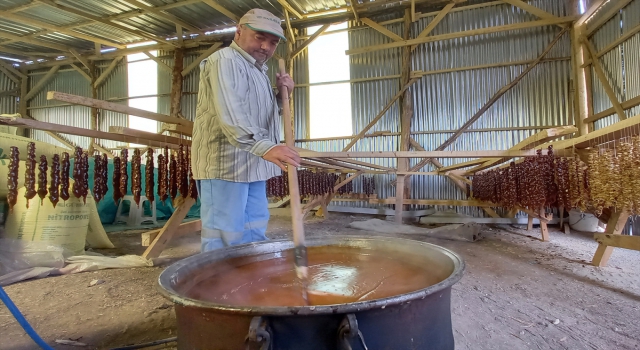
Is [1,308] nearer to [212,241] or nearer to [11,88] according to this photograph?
[212,241]

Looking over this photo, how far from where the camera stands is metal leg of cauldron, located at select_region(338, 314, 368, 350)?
1.02 meters

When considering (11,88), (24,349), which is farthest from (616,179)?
(11,88)

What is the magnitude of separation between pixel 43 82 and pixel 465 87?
17.2 meters

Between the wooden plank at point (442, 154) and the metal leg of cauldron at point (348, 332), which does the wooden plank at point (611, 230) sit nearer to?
the wooden plank at point (442, 154)

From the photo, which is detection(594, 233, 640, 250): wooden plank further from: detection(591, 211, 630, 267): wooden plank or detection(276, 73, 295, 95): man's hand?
detection(276, 73, 295, 95): man's hand

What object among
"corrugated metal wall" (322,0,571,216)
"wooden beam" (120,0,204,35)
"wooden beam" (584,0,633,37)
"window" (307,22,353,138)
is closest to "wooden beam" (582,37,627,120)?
"wooden beam" (584,0,633,37)

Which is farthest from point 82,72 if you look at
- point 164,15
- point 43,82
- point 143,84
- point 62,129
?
point 62,129

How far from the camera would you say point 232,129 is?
199 centimetres

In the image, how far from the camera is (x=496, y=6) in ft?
32.2

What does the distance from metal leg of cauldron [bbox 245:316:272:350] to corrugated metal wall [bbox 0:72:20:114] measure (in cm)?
1987

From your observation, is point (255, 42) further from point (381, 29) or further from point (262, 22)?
point (381, 29)

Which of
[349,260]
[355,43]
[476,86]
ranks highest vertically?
[355,43]

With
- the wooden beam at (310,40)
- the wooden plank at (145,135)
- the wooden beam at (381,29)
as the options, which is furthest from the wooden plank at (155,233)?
the wooden beam at (381,29)

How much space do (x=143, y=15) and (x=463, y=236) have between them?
37.1 feet
